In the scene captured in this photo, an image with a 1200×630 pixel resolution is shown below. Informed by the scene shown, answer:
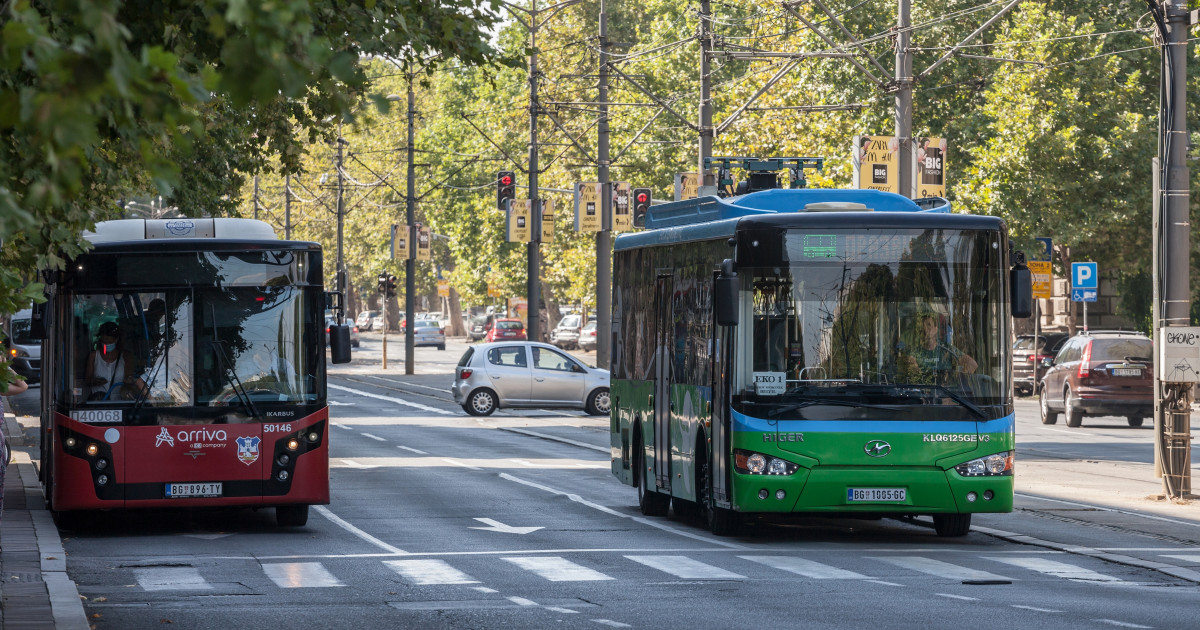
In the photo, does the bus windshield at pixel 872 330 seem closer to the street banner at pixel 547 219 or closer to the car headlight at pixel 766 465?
the car headlight at pixel 766 465

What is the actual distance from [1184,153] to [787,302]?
21.6 feet

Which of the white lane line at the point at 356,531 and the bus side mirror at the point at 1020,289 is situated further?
the white lane line at the point at 356,531

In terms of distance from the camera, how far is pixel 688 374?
16219mm

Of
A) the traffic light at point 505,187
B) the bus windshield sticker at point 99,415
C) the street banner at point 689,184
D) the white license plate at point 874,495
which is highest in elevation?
the traffic light at point 505,187

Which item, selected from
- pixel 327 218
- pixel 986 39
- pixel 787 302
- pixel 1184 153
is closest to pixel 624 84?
pixel 986 39

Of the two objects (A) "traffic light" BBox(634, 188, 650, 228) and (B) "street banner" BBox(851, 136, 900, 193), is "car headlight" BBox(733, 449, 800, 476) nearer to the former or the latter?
(B) "street banner" BBox(851, 136, 900, 193)

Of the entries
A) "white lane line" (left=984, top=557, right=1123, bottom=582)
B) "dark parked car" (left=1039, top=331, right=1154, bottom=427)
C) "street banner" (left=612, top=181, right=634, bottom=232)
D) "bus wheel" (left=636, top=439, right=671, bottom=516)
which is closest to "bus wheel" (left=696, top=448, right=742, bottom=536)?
"bus wheel" (left=636, top=439, right=671, bottom=516)

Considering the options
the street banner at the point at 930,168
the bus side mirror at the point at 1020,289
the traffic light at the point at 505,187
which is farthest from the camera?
the traffic light at the point at 505,187

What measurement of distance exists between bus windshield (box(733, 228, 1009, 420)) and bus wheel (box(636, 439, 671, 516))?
334 cm

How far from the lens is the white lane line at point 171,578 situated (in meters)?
12.5

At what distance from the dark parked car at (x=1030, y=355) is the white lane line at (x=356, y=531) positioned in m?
29.9

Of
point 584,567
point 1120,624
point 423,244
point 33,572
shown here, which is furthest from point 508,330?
point 1120,624

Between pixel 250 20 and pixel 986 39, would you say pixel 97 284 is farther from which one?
pixel 986 39

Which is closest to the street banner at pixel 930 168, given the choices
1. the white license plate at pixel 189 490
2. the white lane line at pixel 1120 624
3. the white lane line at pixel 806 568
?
the white lane line at pixel 806 568
